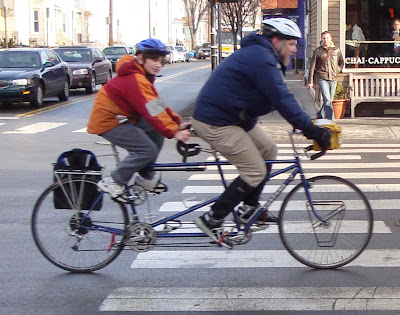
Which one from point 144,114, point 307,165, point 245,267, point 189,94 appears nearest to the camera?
point 144,114

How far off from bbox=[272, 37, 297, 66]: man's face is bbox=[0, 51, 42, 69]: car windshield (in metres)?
16.4

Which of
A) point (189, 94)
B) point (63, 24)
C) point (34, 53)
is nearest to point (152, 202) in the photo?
point (34, 53)

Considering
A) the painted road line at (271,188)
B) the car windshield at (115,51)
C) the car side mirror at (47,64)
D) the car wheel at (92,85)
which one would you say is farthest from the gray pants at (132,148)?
the car windshield at (115,51)

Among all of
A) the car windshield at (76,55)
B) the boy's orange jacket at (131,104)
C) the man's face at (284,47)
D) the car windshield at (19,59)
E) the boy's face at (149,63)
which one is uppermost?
the car windshield at (76,55)

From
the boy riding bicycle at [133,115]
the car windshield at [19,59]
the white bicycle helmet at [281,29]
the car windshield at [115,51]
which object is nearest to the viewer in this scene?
the white bicycle helmet at [281,29]

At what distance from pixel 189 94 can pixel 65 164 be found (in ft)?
64.1

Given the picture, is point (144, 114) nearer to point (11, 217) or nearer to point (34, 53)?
point (11, 217)

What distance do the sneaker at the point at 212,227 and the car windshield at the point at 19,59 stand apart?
16.2 metres

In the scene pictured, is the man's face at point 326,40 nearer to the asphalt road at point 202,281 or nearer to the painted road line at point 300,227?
the asphalt road at point 202,281

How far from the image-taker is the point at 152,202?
801cm

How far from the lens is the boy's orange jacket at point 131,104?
5.32m

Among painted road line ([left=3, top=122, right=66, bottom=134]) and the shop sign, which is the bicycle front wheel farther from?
the shop sign

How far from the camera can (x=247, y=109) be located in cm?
529

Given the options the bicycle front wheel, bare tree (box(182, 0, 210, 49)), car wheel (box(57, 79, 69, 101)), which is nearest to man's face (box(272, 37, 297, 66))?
the bicycle front wheel
